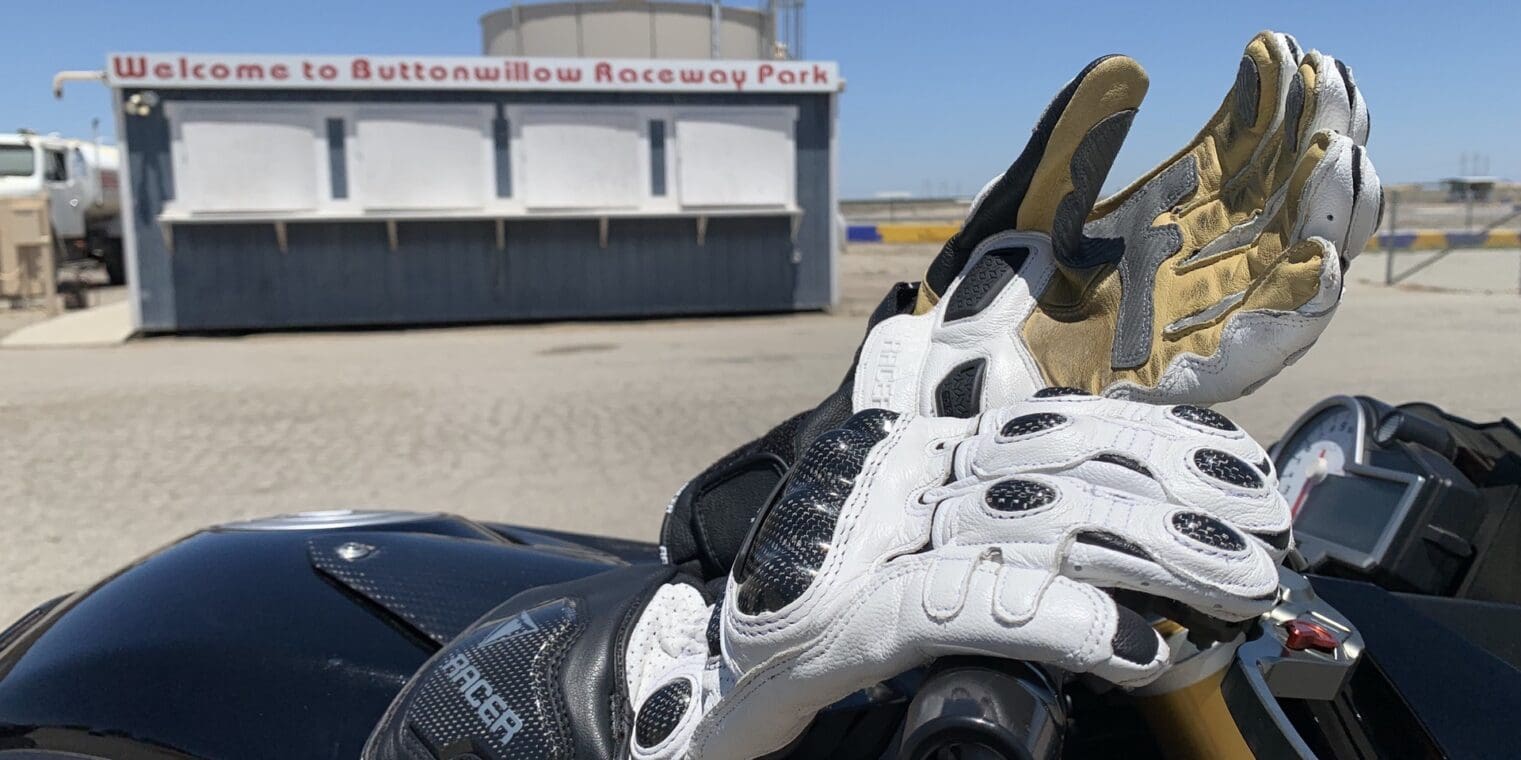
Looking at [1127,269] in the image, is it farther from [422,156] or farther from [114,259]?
[114,259]

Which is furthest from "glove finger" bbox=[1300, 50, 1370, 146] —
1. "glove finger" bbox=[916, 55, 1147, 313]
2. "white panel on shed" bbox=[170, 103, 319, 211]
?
"white panel on shed" bbox=[170, 103, 319, 211]

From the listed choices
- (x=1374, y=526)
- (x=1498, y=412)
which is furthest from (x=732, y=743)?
(x=1498, y=412)

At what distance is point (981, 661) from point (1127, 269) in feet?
1.98

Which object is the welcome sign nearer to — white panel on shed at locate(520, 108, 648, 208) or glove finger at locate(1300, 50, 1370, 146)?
white panel on shed at locate(520, 108, 648, 208)

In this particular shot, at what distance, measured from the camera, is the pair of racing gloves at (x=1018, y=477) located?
92 cm

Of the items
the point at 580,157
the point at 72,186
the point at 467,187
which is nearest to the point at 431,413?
the point at 467,187

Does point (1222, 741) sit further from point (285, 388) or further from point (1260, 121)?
point (285, 388)

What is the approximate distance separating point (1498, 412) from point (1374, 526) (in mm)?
6807

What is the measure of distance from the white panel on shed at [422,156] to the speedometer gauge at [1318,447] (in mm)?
12575

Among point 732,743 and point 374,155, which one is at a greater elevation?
point 374,155

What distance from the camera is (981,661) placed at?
93 cm

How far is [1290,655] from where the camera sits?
3.52ft

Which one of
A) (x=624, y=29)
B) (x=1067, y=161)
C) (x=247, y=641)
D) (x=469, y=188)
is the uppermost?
(x=624, y=29)

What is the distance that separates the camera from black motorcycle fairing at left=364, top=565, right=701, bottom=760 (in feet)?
3.95
